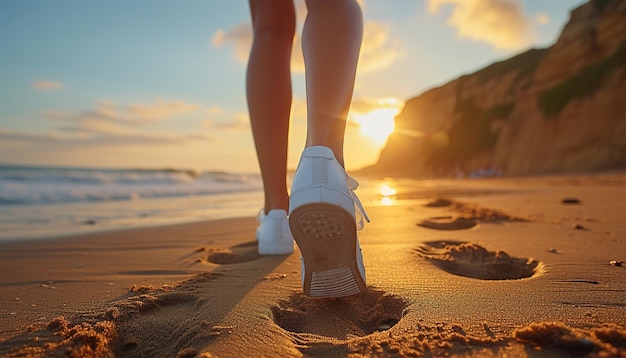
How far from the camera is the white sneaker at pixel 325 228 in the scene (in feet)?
3.14

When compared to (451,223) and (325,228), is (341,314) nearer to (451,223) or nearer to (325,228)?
(325,228)

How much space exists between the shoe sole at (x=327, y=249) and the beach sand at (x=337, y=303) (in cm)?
7

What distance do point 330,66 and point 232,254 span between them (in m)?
1.01

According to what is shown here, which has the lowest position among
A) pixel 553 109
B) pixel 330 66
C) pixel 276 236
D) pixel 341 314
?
pixel 341 314

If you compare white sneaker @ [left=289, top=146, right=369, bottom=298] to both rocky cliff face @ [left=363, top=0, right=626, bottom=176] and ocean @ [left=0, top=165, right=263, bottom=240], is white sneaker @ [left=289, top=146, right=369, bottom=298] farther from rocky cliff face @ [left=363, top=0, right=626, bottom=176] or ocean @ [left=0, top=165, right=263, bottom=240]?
rocky cliff face @ [left=363, top=0, right=626, bottom=176]

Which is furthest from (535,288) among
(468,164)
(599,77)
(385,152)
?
(385,152)

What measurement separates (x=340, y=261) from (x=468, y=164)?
81.2ft

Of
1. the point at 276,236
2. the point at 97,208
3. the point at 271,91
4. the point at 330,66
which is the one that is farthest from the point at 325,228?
the point at 97,208

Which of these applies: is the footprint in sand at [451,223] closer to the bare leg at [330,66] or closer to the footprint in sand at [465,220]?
the footprint in sand at [465,220]

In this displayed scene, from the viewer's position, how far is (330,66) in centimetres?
122

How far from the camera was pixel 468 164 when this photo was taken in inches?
948

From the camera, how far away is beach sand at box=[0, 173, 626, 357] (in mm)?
801

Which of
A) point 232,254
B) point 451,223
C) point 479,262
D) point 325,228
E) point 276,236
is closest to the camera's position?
point 325,228

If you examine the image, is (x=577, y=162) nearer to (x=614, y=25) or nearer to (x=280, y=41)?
(x=614, y=25)
